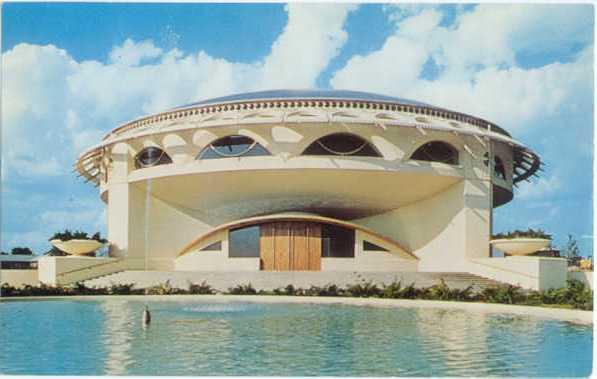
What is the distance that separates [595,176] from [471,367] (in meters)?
8.09

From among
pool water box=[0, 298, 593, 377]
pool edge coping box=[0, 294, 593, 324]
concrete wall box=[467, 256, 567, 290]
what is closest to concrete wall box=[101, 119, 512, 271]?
concrete wall box=[467, 256, 567, 290]

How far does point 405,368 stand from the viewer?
9633 mm

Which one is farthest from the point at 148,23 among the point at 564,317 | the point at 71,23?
the point at 564,317

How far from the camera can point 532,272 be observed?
2430cm

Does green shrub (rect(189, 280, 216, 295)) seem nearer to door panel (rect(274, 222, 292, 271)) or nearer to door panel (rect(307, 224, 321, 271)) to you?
door panel (rect(274, 222, 292, 271))

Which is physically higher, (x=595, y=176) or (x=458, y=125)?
(x=458, y=125)

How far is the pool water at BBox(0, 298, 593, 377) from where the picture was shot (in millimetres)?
9727

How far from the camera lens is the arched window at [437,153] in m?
30.0

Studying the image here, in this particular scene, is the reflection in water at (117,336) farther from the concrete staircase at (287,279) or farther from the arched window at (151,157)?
the arched window at (151,157)

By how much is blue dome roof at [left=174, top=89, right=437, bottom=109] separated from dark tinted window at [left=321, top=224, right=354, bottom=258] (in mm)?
6217

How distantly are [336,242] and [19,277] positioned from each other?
14.4m

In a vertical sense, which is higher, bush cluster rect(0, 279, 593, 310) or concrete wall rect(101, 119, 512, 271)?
concrete wall rect(101, 119, 512, 271)

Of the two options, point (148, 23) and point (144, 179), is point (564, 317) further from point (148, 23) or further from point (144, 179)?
point (144, 179)

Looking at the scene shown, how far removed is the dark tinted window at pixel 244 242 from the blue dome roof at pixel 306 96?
20.4ft
